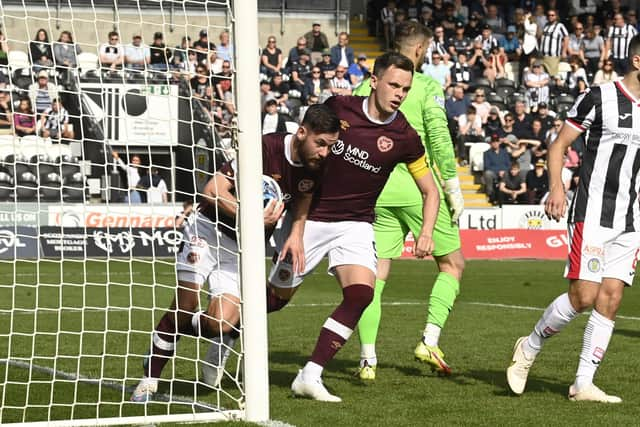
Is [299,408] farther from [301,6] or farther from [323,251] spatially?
[301,6]

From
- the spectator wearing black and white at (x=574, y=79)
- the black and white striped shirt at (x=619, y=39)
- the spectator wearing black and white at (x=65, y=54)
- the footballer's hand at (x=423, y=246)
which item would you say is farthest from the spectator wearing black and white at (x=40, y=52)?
the black and white striped shirt at (x=619, y=39)


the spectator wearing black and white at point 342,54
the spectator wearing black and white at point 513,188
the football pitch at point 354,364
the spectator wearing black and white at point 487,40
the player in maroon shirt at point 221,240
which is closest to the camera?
the football pitch at point 354,364

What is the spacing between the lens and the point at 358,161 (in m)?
7.22

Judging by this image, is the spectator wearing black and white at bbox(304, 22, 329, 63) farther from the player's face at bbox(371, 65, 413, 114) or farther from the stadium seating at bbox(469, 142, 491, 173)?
the player's face at bbox(371, 65, 413, 114)

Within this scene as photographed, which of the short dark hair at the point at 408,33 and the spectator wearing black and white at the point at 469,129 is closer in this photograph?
the short dark hair at the point at 408,33

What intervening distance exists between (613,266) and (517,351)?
80 centimetres

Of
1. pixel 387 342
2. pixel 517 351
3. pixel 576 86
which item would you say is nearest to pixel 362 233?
pixel 517 351

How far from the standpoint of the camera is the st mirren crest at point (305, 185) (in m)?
6.98

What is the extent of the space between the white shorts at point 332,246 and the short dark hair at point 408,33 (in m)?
1.50

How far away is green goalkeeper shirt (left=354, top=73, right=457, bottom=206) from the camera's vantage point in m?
8.38

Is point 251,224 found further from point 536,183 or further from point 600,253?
point 536,183

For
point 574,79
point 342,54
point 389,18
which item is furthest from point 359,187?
point 389,18

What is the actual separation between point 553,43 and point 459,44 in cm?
283

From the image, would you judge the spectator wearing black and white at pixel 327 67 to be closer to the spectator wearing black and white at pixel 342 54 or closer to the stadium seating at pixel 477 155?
the spectator wearing black and white at pixel 342 54
